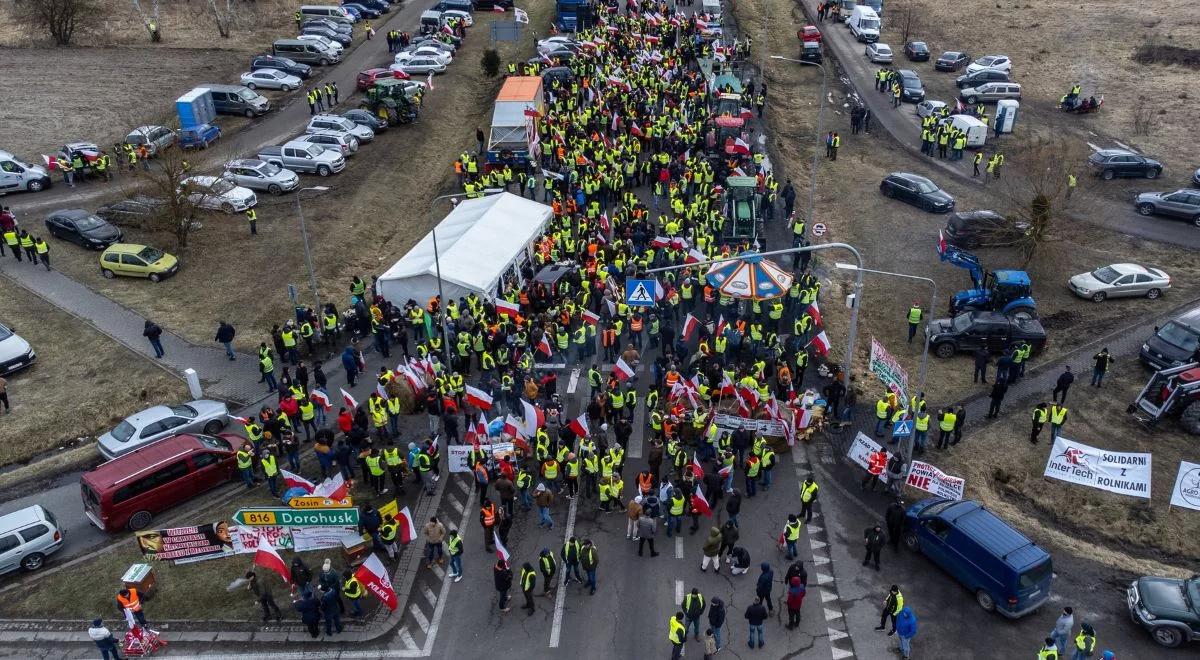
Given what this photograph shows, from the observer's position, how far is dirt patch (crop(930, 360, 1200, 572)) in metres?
22.6

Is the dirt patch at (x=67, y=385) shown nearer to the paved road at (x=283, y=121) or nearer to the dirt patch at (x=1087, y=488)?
the paved road at (x=283, y=121)

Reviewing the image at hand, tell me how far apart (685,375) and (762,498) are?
576 cm

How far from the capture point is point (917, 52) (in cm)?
6631

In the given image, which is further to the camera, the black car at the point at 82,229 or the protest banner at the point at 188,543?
the black car at the point at 82,229

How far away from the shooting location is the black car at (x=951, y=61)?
63875mm

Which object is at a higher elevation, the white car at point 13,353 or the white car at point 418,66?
the white car at point 418,66

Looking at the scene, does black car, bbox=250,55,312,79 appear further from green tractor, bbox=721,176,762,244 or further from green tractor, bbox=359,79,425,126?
green tractor, bbox=721,176,762,244

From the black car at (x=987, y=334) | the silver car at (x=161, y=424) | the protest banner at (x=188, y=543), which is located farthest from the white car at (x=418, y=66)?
the protest banner at (x=188, y=543)

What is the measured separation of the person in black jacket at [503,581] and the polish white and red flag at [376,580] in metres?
2.33

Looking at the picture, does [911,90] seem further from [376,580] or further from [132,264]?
[376,580]

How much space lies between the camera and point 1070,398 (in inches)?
1106

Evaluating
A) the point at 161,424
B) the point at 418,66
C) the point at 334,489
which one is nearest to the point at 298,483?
the point at 334,489

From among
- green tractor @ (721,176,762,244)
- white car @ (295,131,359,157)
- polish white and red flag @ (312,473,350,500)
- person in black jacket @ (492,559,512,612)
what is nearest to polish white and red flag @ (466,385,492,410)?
polish white and red flag @ (312,473,350,500)

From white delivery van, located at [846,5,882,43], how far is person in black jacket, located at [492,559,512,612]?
62239mm
